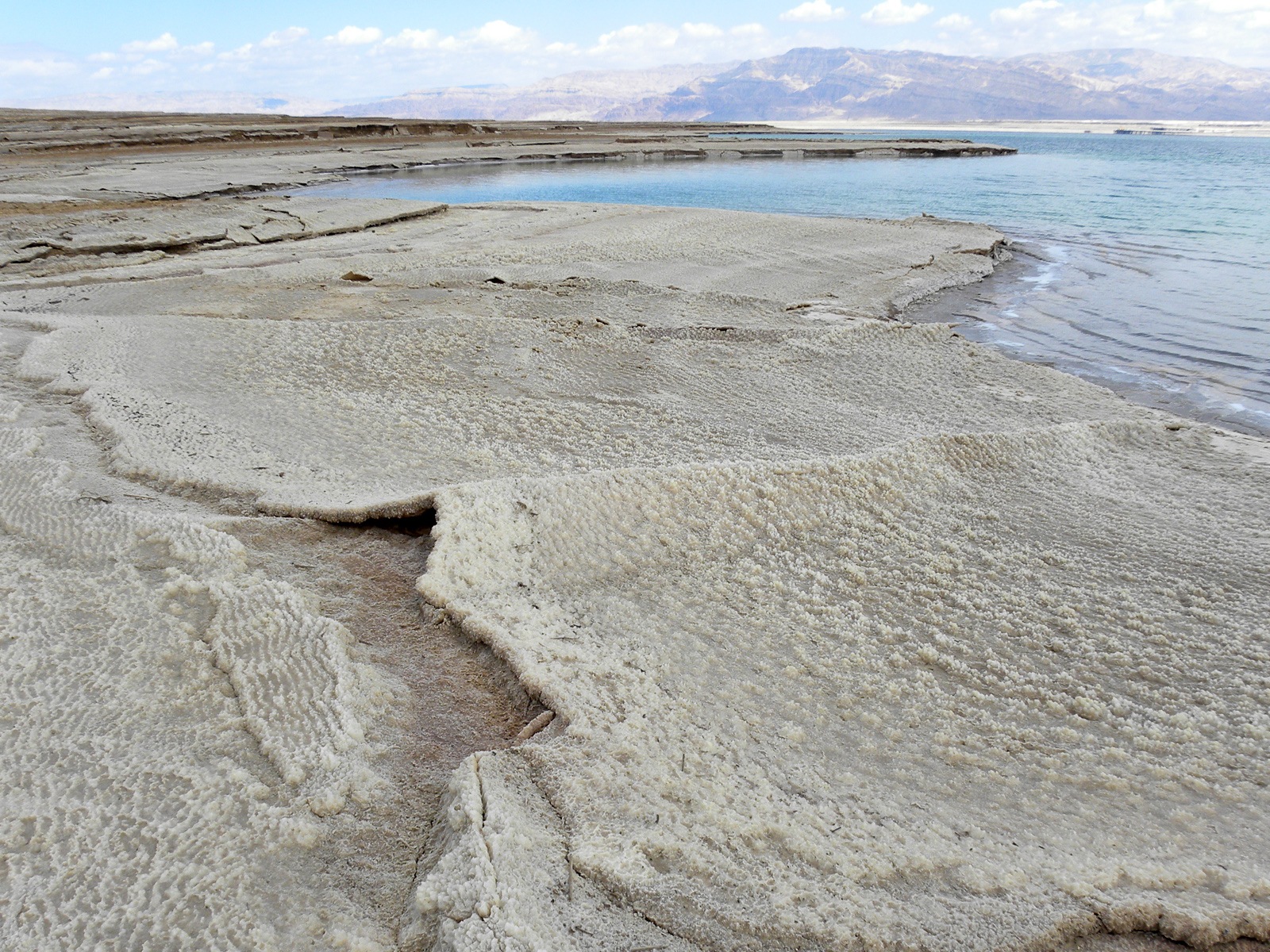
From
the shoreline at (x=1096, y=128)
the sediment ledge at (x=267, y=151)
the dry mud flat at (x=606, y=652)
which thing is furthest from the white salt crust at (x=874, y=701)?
the shoreline at (x=1096, y=128)

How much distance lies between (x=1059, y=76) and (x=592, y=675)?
229999 mm

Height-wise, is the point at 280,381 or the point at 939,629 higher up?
the point at 280,381

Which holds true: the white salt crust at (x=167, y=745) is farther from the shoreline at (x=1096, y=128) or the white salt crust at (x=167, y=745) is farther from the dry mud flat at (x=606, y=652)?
the shoreline at (x=1096, y=128)

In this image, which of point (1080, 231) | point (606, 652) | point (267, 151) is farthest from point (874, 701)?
point (267, 151)

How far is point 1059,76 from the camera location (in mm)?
184625

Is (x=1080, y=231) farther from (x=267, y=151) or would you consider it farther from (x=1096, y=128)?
(x=1096, y=128)

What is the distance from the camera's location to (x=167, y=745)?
4.48ft

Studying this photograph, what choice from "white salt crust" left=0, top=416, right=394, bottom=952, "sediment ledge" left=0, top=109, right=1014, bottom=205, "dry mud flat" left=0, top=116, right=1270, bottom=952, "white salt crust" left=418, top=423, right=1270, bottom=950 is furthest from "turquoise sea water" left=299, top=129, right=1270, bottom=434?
"white salt crust" left=0, top=416, right=394, bottom=952

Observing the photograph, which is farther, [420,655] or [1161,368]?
[1161,368]

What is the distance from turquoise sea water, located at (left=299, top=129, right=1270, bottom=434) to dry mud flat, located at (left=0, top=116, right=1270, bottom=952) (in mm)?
1633

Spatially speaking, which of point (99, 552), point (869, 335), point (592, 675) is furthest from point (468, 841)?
point (869, 335)

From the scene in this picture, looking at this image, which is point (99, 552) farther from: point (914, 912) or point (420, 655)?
point (914, 912)

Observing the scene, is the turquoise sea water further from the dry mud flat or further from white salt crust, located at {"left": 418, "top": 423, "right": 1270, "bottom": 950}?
white salt crust, located at {"left": 418, "top": 423, "right": 1270, "bottom": 950}

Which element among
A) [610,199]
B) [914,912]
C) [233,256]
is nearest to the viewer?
[914,912]
